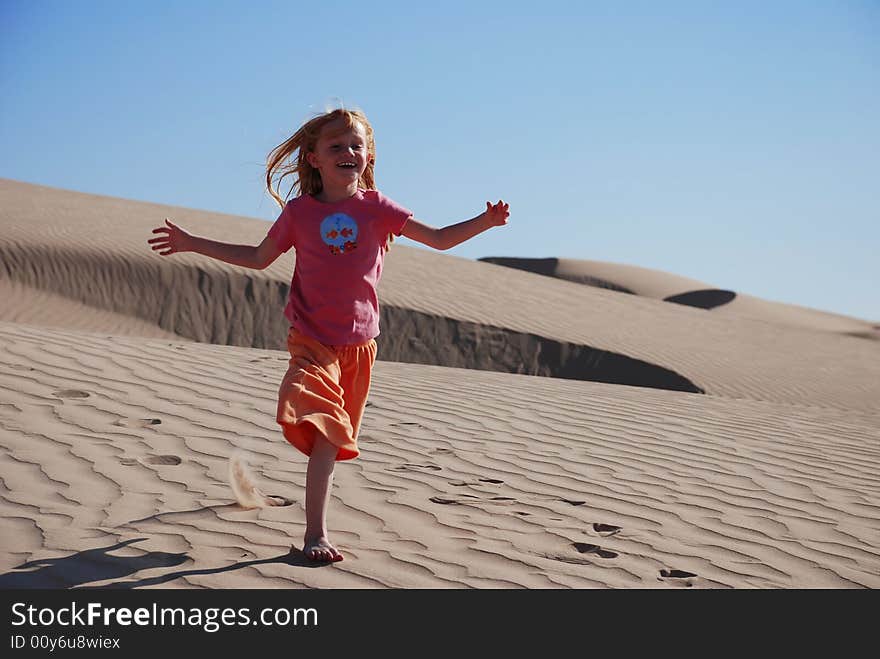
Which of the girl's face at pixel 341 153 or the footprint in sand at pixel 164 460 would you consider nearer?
the girl's face at pixel 341 153

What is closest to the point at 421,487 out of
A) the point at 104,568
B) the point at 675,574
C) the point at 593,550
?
the point at 593,550

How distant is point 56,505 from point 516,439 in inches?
115

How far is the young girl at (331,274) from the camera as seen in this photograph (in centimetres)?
369

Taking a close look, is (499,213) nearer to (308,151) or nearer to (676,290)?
(308,151)

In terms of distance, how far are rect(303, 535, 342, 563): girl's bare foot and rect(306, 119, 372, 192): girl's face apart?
1303mm

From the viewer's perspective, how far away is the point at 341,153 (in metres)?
3.79

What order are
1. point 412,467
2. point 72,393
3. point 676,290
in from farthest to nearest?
point 676,290, point 72,393, point 412,467

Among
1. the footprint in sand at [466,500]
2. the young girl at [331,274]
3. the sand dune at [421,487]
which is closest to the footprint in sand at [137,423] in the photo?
the sand dune at [421,487]

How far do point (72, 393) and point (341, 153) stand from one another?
10.5ft

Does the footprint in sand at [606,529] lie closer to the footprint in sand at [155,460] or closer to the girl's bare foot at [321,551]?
the girl's bare foot at [321,551]

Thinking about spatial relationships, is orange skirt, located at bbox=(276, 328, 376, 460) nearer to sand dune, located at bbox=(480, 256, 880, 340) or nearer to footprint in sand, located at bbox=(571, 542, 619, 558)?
footprint in sand, located at bbox=(571, 542, 619, 558)

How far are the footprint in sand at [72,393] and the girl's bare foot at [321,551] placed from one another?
3000 mm

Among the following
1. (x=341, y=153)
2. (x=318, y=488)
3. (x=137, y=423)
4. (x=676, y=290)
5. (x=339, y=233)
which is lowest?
(x=137, y=423)

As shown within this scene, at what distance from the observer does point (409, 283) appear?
17688mm
